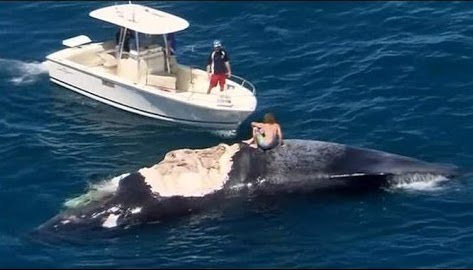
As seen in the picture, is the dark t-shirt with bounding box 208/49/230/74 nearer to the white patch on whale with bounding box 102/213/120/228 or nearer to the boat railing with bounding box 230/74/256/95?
the boat railing with bounding box 230/74/256/95

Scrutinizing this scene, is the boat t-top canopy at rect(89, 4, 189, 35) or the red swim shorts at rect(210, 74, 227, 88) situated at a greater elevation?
the boat t-top canopy at rect(89, 4, 189, 35)

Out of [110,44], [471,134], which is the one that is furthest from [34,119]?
[471,134]

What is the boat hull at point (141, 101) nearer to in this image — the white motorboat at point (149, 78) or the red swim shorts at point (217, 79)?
the white motorboat at point (149, 78)

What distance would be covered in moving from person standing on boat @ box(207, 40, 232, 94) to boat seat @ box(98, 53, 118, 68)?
5.29 m

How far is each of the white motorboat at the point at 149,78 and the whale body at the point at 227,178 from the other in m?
7.03

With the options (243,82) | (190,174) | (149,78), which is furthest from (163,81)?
(190,174)

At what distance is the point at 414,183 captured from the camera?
41812mm

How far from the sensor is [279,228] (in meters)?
39.9

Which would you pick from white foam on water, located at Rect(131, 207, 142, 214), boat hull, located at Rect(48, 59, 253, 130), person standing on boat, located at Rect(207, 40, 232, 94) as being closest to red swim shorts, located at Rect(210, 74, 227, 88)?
person standing on boat, located at Rect(207, 40, 232, 94)

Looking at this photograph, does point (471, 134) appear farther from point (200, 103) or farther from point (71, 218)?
point (71, 218)

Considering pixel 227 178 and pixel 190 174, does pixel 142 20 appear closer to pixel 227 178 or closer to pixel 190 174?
pixel 190 174

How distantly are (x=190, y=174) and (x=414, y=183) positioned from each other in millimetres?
8167

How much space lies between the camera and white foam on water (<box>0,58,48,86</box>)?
5456 cm

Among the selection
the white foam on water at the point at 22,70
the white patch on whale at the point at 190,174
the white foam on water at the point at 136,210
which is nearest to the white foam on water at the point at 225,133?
the white patch on whale at the point at 190,174
